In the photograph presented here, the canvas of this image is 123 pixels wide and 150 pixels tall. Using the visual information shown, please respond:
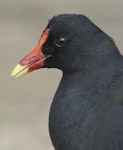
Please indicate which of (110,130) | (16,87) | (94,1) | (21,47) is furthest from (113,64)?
(94,1)

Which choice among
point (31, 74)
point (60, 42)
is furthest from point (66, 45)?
point (31, 74)

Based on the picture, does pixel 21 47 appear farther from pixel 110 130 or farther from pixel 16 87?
pixel 110 130

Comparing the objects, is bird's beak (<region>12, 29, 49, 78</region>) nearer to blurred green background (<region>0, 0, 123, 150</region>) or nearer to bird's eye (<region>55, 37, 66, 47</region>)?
bird's eye (<region>55, 37, 66, 47</region>)

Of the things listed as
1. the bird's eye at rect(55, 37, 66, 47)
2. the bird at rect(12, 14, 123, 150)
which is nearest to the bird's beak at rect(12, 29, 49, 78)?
the bird at rect(12, 14, 123, 150)

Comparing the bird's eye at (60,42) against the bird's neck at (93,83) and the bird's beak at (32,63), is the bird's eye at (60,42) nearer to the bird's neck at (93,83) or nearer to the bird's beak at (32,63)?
the bird's beak at (32,63)

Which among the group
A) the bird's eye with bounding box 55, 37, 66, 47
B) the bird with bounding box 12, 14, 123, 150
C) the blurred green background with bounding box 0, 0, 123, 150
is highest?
the bird's eye with bounding box 55, 37, 66, 47

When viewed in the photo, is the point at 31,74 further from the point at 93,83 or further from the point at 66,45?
the point at 93,83
